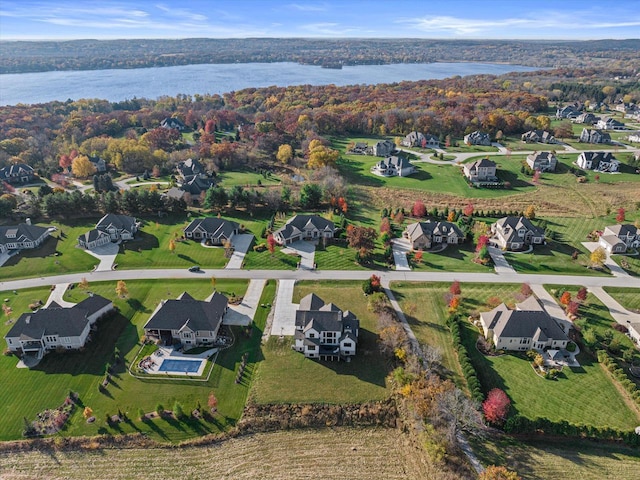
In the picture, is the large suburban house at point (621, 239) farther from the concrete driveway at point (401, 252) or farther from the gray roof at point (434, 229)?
the concrete driveway at point (401, 252)

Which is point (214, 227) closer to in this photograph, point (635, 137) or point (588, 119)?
point (635, 137)

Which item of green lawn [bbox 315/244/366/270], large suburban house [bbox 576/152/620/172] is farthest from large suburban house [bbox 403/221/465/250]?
large suburban house [bbox 576/152/620/172]

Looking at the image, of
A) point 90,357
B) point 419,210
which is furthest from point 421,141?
point 90,357

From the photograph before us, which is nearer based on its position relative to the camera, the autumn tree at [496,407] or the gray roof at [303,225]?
the autumn tree at [496,407]

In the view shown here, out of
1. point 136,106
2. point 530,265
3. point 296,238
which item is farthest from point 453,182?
point 136,106

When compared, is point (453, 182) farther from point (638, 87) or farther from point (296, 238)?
point (638, 87)

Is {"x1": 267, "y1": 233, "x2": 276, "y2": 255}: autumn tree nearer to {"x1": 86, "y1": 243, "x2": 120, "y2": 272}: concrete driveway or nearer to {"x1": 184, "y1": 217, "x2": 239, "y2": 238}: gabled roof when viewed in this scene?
{"x1": 184, "y1": 217, "x2": 239, "y2": 238}: gabled roof

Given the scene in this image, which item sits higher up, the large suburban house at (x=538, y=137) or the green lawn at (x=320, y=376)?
the large suburban house at (x=538, y=137)

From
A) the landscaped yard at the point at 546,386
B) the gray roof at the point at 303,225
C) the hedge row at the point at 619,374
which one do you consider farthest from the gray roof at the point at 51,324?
the hedge row at the point at 619,374
